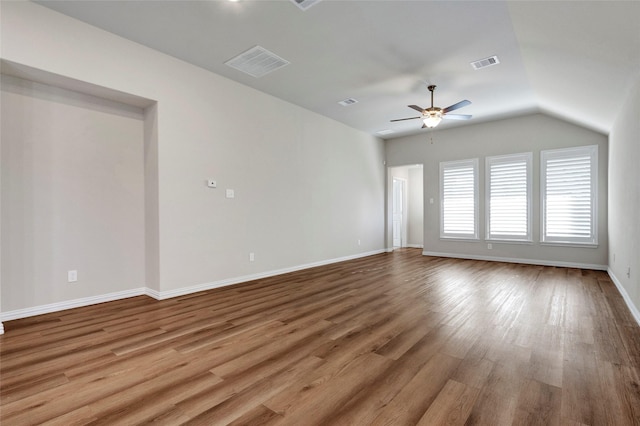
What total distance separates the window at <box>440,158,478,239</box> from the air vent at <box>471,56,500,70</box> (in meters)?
3.35

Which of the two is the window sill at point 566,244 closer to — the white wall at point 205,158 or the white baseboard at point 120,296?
the white wall at point 205,158

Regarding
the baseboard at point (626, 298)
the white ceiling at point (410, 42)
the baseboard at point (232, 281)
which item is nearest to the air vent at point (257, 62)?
the white ceiling at point (410, 42)

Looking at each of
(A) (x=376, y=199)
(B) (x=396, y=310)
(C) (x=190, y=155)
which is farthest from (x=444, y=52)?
(A) (x=376, y=199)

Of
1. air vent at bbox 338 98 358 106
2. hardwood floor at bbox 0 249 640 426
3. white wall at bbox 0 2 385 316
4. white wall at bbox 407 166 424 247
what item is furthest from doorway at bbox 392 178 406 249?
hardwood floor at bbox 0 249 640 426

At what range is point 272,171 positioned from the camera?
17.9 feet

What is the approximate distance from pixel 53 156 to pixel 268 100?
3.16 m

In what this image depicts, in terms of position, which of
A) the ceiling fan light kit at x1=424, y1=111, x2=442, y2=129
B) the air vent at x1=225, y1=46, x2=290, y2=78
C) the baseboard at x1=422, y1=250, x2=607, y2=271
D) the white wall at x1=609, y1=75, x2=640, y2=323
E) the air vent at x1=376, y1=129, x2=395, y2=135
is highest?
the air vent at x1=225, y1=46, x2=290, y2=78

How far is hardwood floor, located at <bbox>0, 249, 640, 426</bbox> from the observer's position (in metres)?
1.67

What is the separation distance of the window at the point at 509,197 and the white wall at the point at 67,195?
7.01 m

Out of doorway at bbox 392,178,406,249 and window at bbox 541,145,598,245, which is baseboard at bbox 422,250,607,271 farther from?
doorway at bbox 392,178,406,249

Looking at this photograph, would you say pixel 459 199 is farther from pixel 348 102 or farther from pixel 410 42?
pixel 410 42

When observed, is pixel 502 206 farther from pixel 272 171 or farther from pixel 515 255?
pixel 272 171

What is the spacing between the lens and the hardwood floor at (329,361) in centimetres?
167

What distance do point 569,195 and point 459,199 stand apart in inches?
82.7
